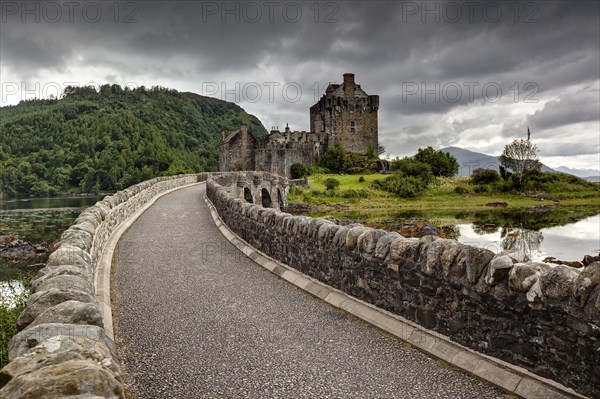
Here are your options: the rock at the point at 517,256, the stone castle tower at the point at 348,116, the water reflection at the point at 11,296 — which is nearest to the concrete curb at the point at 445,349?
the rock at the point at 517,256

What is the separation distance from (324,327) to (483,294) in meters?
2.20

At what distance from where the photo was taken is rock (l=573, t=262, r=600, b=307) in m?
3.83

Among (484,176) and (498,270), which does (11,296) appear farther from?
(484,176)

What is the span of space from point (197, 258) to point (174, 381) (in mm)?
6292

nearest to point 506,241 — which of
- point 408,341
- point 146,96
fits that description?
point 408,341

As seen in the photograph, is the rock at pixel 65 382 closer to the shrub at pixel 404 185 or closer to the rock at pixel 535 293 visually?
the rock at pixel 535 293

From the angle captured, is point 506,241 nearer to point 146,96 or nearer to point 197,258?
point 197,258

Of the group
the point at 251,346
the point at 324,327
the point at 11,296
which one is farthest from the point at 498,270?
the point at 11,296

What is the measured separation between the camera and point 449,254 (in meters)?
5.25

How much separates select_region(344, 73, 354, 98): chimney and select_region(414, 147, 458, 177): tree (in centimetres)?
1379

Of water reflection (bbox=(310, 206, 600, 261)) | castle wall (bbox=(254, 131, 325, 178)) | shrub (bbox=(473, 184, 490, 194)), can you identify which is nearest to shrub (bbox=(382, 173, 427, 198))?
shrub (bbox=(473, 184, 490, 194))

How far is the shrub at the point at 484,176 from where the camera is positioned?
6262 cm

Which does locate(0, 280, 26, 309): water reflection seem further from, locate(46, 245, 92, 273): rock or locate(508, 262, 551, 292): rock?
locate(508, 262, 551, 292): rock

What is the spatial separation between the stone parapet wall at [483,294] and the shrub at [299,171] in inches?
2292
